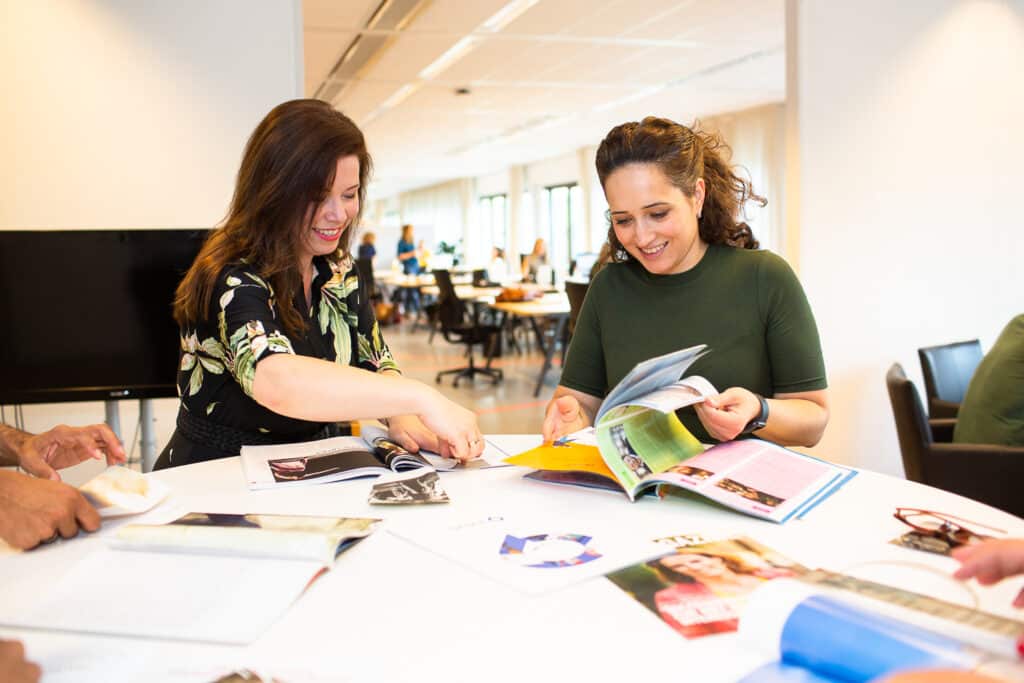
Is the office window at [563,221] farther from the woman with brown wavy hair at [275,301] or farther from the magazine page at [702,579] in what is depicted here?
the magazine page at [702,579]

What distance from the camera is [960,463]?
8.52 feet

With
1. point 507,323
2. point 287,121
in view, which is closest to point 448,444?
point 287,121

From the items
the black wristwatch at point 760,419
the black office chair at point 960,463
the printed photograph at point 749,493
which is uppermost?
the black wristwatch at point 760,419

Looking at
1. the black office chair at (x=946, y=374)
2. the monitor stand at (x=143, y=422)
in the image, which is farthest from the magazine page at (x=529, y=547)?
the black office chair at (x=946, y=374)

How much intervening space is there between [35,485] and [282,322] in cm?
67

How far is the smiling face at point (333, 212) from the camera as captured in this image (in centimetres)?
177

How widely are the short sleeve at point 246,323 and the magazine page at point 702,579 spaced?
0.83 metres

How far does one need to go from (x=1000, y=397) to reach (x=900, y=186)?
1.68m

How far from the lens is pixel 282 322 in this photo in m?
1.78

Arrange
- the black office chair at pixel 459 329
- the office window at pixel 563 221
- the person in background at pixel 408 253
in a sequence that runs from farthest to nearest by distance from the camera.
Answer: the office window at pixel 563 221 → the person in background at pixel 408 253 → the black office chair at pixel 459 329

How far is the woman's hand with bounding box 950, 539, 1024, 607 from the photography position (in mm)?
863

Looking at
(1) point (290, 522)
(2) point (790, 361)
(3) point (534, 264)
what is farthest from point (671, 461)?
(3) point (534, 264)

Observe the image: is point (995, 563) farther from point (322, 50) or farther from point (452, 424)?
point (322, 50)

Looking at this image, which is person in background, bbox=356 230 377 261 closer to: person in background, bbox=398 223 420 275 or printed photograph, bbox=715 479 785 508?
person in background, bbox=398 223 420 275
